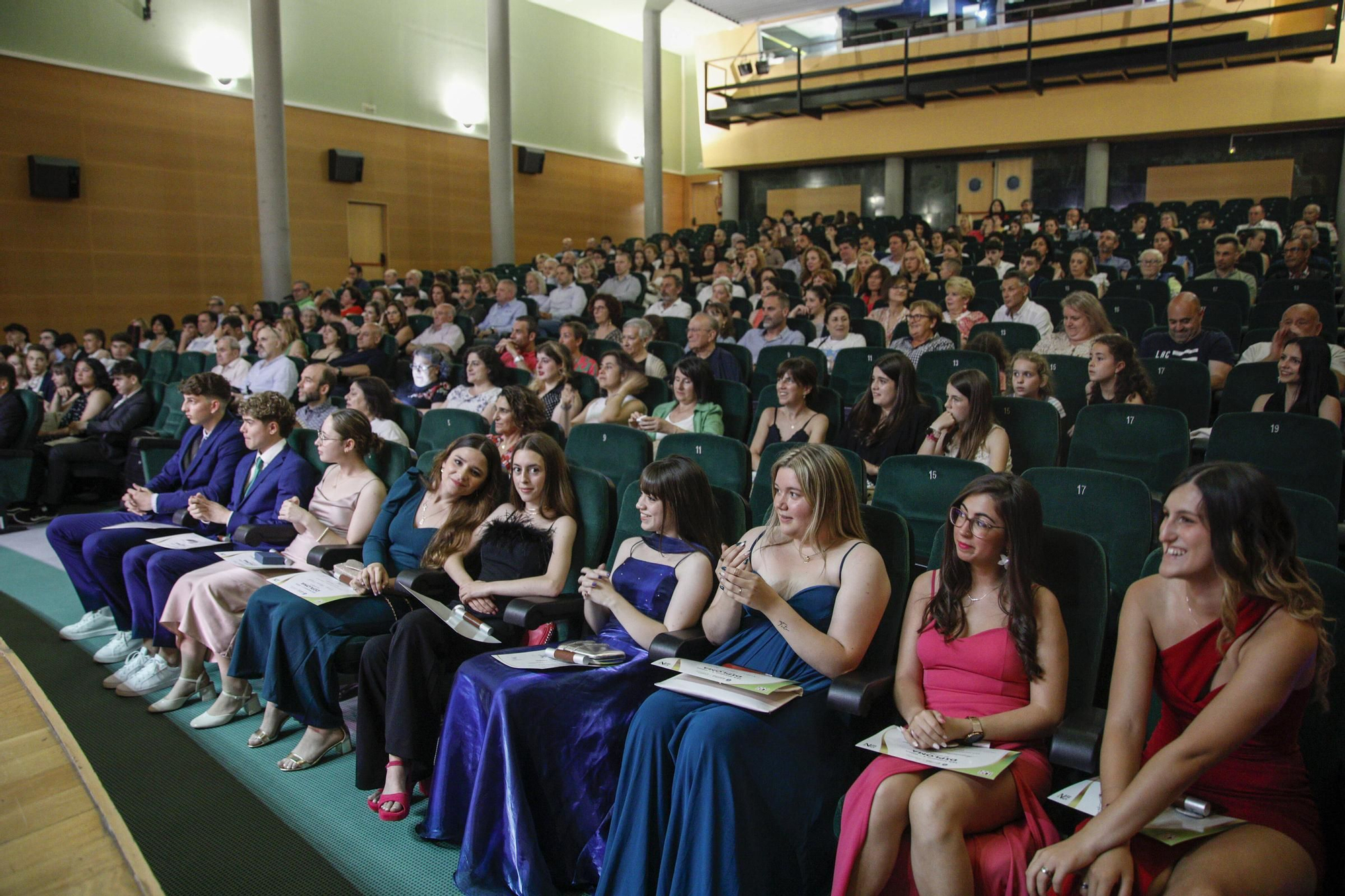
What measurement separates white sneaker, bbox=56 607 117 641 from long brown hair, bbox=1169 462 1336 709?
3.79 metres

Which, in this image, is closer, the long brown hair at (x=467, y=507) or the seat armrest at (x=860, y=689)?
the seat armrest at (x=860, y=689)

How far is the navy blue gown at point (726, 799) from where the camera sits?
5.72 feet

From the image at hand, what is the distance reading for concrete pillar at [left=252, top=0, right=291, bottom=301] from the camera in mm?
9828

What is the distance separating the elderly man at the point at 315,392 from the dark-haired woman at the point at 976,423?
2945mm

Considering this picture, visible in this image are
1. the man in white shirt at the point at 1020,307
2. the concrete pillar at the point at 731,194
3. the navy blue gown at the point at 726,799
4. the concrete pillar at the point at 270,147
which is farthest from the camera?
the concrete pillar at the point at 731,194

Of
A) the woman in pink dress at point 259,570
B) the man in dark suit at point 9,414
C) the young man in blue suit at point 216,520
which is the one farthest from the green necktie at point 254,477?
the man in dark suit at point 9,414

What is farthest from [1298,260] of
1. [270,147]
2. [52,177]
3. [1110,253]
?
[52,177]

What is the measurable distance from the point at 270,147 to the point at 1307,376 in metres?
9.97

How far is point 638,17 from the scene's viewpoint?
1648cm

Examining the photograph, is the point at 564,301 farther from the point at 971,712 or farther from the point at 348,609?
the point at 971,712

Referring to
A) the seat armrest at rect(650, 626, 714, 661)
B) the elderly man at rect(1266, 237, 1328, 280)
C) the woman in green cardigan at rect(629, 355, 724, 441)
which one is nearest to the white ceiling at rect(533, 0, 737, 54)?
the elderly man at rect(1266, 237, 1328, 280)

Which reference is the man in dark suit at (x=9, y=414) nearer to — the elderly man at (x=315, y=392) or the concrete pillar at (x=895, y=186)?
the elderly man at (x=315, y=392)

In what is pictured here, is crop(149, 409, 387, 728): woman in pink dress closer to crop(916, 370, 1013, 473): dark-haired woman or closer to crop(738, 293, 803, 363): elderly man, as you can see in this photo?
crop(916, 370, 1013, 473): dark-haired woman

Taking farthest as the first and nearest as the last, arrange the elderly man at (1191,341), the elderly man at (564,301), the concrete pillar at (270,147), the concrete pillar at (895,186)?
the concrete pillar at (895,186) < the concrete pillar at (270,147) < the elderly man at (564,301) < the elderly man at (1191,341)
